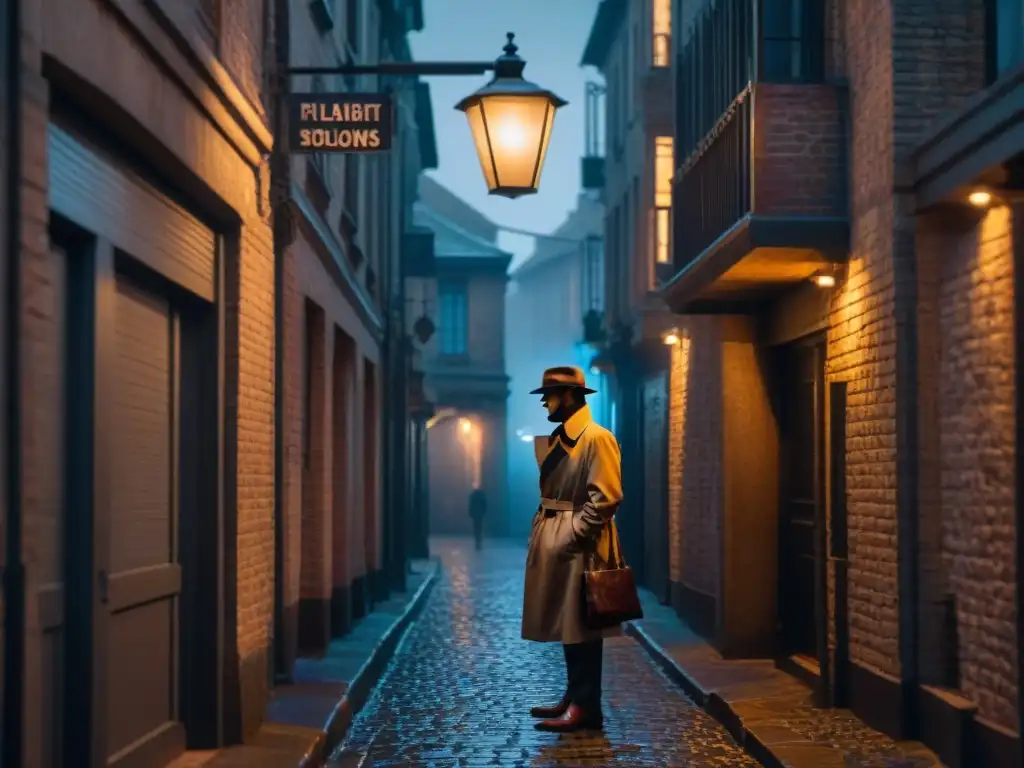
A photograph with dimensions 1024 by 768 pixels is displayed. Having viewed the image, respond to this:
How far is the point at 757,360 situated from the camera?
13328mm

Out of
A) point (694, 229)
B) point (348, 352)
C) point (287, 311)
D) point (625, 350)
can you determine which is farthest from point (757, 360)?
point (625, 350)

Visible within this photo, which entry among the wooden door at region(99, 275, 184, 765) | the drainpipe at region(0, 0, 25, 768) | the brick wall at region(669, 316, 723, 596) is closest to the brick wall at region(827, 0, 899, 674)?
the brick wall at region(669, 316, 723, 596)

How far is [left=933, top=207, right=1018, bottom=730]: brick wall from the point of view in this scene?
25.9ft

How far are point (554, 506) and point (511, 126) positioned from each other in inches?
89.1

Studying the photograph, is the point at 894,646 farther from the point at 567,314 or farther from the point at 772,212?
the point at 567,314

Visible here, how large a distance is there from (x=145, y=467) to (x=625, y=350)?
1600 centimetres

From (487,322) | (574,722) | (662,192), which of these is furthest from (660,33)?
(487,322)

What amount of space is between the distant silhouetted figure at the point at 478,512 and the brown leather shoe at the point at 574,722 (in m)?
28.0

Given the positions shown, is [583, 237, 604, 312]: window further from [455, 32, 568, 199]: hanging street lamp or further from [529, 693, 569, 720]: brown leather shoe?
[455, 32, 568, 199]: hanging street lamp

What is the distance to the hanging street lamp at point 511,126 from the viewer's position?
926 cm

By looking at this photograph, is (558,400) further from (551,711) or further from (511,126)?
(551,711)

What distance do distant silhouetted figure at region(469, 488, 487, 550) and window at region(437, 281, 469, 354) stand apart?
606 centimetres

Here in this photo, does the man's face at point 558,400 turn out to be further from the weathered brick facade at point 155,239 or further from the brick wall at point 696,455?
the brick wall at point 696,455

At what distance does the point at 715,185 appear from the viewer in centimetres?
1233
